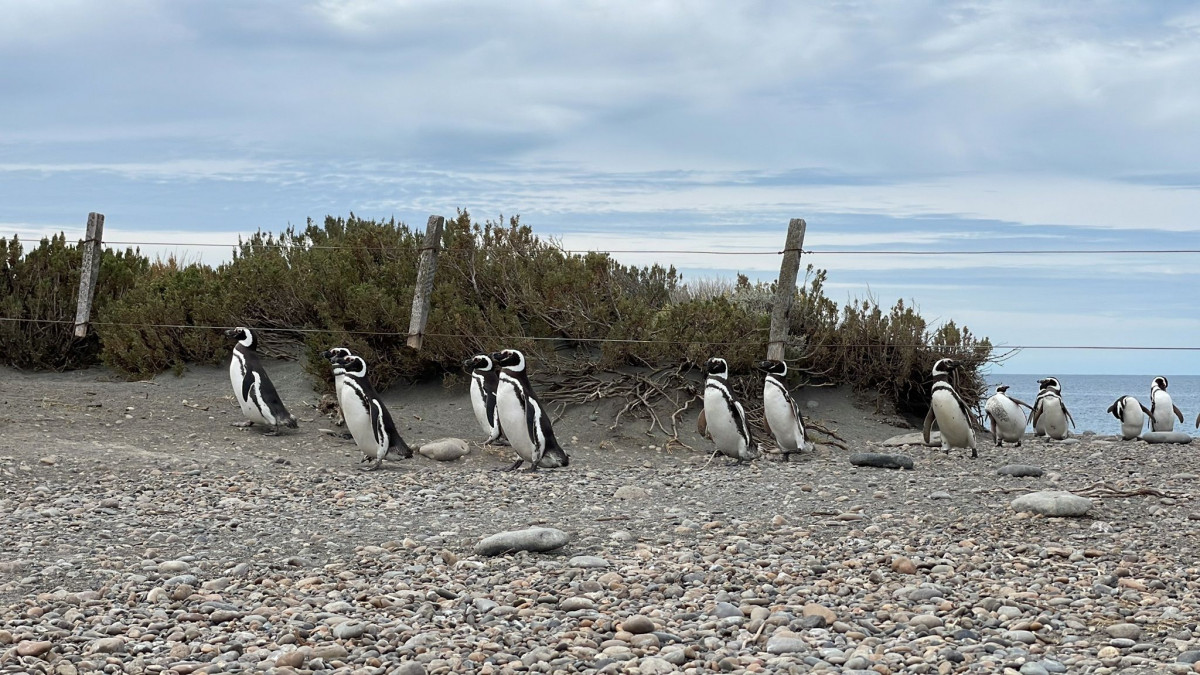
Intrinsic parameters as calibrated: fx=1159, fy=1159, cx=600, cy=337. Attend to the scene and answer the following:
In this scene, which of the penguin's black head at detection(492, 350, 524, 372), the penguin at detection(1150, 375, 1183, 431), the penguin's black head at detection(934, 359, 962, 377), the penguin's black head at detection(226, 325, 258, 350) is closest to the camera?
the penguin's black head at detection(492, 350, 524, 372)

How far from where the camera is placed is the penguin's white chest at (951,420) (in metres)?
9.58

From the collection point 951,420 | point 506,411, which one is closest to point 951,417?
point 951,420

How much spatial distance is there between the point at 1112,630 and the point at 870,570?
1104 mm

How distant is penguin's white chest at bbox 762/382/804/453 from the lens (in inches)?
374

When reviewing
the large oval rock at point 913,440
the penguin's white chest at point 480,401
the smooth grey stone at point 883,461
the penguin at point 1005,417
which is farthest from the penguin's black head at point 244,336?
the penguin at point 1005,417

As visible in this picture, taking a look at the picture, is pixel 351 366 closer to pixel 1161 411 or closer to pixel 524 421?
pixel 524 421

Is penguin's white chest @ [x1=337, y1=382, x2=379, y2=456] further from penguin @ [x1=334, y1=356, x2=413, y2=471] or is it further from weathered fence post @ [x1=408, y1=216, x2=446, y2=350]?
weathered fence post @ [x1=408, y1=216, x2=446, y2=350]

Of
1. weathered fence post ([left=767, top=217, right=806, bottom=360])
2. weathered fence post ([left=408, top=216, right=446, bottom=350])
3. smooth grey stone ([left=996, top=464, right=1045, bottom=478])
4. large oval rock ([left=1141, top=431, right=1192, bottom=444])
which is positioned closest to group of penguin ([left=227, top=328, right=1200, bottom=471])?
large oval rock ([left=1141, top=431, right=1192, bottom=444])

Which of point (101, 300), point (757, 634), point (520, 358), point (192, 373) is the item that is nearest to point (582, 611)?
point (757, 634)

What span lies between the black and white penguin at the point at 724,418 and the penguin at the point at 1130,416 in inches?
167

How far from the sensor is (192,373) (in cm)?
1328

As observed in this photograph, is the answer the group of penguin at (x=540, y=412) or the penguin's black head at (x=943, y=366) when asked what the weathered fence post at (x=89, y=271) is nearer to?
the group of penguin at (x=540, y=412)

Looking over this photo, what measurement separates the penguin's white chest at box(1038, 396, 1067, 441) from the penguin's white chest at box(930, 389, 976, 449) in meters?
1.80

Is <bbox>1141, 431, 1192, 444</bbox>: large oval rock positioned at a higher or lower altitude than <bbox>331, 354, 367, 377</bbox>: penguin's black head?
lower
